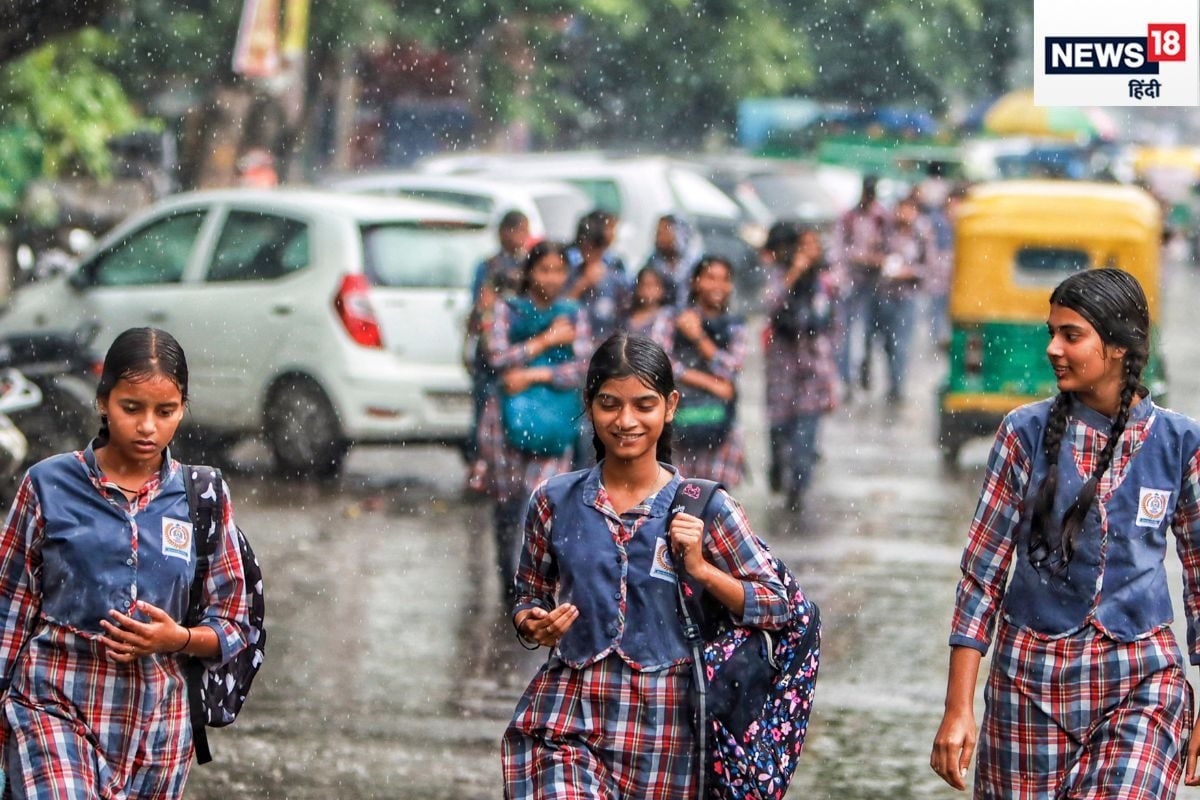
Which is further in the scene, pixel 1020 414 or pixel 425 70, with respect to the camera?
pixel 425 70

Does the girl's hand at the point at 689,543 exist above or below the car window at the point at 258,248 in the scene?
below

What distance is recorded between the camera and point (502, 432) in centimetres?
825

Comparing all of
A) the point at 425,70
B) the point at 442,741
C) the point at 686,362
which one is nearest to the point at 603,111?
the point at 425,70

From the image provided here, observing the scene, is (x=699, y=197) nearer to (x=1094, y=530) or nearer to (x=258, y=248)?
(x=258, y=248)

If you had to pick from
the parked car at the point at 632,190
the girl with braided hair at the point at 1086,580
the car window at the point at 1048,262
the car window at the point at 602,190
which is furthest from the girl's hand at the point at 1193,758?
the car window at the point at 602,190

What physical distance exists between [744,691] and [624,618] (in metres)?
0.26

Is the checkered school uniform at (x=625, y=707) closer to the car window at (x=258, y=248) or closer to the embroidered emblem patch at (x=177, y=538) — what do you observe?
the embroidered emblem patch at (x=177, y=538)

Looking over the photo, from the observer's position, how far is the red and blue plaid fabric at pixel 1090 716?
3.83 metres

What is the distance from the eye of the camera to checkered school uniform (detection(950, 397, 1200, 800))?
3.86m

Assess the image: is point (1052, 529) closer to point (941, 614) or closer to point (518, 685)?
point (518, 685)

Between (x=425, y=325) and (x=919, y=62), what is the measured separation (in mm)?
26879

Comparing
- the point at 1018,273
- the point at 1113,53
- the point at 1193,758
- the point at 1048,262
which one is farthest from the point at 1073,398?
the point at 1048,262

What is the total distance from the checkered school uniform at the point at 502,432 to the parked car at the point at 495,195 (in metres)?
5.44

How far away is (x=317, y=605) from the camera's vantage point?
868 cm
